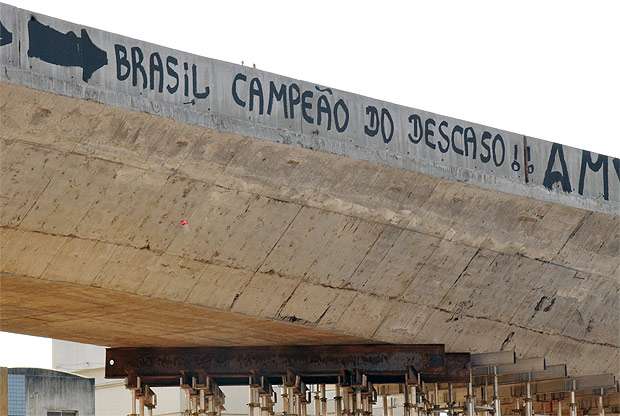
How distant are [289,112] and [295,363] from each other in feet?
27.1

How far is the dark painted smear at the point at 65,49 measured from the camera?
19.1m

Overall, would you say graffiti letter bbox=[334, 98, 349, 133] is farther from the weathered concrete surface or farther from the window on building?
the window on building

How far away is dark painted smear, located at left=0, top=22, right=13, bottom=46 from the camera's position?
61.3ft

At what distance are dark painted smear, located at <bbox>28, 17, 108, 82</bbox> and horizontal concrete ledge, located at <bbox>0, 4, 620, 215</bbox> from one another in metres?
0.01

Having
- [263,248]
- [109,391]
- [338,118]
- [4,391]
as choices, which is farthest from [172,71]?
[109,391]

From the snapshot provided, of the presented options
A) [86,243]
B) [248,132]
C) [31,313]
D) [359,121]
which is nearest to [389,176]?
[359,121]

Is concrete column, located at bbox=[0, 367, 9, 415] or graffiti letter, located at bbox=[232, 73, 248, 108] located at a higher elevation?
graffiti letter, located at bbox=[232, 73, 248, 108]

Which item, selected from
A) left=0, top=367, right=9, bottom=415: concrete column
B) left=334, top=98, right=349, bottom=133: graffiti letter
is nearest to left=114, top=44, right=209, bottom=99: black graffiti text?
left=334, top=98, right=349, bottom=133: graffiti letter

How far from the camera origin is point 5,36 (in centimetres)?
1872

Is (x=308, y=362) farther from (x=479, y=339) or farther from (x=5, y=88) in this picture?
(x=5, y=88)

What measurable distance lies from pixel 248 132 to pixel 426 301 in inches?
263

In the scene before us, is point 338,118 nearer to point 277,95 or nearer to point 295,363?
point 277,95

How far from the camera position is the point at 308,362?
1148 inches

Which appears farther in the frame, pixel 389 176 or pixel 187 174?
pixel 389 176
